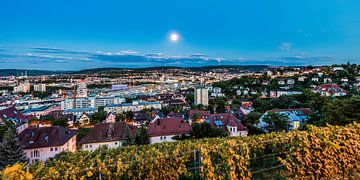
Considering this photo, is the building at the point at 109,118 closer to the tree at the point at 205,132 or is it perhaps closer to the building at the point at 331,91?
the tree at the point at 205,132

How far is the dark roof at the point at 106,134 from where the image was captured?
25250mm

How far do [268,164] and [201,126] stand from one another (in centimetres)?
1691

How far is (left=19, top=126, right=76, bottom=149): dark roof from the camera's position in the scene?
2348 centimetres

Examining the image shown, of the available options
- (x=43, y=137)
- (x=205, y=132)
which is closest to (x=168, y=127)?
(x=205, y=132)

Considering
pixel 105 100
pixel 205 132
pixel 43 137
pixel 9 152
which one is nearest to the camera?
pixel 9 152

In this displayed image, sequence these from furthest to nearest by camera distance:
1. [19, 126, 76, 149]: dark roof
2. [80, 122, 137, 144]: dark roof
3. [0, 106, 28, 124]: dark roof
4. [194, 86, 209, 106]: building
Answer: [194, 86, 209, 106]: building, [0, 106, 28, 124]: dark roof, [80, 122, 137, 144]: dark roof, [19, 126, 76, 149]: dark roof

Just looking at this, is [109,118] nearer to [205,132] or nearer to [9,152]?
[9,152]

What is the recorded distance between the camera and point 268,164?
7867 millimetres

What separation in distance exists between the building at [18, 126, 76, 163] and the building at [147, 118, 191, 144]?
10101mm

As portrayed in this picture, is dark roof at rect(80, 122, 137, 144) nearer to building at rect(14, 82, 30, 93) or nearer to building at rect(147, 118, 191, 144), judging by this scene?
building at rect(147, 118, 191, 144)

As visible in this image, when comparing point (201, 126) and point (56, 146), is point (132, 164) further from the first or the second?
point (56, 146)

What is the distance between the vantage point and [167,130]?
26.7 metres

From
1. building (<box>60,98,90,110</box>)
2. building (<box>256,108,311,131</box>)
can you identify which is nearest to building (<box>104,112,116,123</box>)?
building (<box>256,108,311,131</box>)

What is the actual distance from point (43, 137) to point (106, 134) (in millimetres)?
6907
